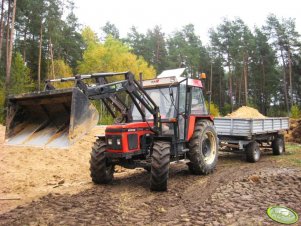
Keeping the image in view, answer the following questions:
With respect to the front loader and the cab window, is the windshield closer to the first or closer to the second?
the front loader

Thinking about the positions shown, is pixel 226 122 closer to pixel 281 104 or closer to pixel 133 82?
pixel 133 82

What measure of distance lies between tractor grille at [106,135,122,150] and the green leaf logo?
3.13 m

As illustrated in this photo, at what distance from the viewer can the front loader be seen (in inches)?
279

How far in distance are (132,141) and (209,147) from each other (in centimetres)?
272

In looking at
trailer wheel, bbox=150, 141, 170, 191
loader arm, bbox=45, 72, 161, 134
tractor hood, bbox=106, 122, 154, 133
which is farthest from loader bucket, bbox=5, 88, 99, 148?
trailer wheel, bbox=150, 141, 170, 191

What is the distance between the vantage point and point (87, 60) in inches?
1468

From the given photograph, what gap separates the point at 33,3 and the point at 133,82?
90.1 ft

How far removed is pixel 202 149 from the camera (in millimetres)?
8867

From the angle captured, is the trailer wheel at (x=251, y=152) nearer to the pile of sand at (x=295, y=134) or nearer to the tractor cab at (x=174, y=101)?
the tractor cab at (x=174, y=101)

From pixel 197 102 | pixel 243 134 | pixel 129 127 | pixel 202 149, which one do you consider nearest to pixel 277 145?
pixel 243 134

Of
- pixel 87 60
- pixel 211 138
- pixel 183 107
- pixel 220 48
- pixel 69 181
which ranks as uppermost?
pixel 220 48

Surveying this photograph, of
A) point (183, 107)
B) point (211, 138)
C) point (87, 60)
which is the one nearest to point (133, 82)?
point (183, 107)

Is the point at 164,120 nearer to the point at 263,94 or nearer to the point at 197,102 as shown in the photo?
the point at 197,102

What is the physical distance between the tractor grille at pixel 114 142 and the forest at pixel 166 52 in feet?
62.6
